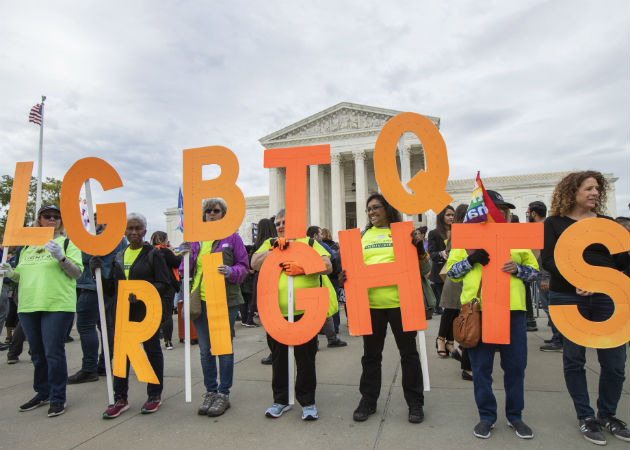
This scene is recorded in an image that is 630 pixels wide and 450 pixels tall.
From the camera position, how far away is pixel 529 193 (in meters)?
41.7

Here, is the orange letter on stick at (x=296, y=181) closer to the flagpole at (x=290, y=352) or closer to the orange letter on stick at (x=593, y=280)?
the flagpole at (x=290, y=352)

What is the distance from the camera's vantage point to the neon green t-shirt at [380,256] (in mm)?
3381

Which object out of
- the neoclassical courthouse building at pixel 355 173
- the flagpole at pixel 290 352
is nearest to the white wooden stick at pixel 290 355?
the flagpole at pixel 290 352

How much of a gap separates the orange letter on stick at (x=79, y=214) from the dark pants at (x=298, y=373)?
1.86 metres

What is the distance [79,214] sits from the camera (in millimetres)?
3777

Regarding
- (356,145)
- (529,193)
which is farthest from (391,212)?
(529,193)

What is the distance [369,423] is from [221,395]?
1411mm

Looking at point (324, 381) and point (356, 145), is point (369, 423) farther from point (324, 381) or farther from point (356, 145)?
point (356, 145)

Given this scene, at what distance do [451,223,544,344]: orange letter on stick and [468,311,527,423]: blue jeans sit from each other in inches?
5.9

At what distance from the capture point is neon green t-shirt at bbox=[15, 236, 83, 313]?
147 inches

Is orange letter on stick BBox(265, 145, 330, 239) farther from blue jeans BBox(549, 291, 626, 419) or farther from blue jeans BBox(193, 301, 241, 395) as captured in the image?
blue jeans BBox(549, 291, 626, 419)

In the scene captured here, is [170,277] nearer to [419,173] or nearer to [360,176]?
[419,173]

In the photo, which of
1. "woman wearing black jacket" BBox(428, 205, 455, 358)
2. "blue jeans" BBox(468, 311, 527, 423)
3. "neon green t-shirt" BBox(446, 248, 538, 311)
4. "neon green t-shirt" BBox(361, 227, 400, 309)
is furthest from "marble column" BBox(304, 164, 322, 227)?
"blue jeans" BBox(468, 311, 527, 423)

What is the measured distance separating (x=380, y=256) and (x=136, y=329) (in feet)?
7.93
